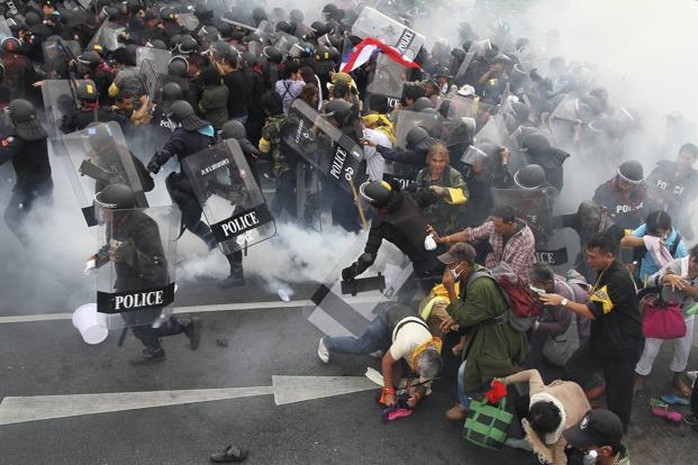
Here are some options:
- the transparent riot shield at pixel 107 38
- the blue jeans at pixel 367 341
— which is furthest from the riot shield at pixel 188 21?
the blue jeans at pixel 367 341

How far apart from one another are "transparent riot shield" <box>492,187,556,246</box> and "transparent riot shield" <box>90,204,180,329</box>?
9.40 ft

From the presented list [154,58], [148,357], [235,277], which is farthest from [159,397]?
[154,58]

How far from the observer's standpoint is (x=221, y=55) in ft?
26.3

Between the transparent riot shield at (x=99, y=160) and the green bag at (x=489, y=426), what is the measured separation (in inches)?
139

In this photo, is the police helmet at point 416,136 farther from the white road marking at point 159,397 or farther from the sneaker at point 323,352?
the white road marking at point 159,397

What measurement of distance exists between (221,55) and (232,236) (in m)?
3.73

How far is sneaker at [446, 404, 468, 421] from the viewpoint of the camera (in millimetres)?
4438

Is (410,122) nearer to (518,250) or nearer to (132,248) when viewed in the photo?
(518,250)

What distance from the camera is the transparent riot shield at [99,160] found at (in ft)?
17.9

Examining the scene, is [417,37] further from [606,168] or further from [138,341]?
[138,341]

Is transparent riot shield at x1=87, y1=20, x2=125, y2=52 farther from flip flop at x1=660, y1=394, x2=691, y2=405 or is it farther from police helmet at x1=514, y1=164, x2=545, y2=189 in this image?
flip flop at x1=660, y1=394, x2=691, y2=405

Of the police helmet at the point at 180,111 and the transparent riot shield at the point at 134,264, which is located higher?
the police helmet at the point at 180,111

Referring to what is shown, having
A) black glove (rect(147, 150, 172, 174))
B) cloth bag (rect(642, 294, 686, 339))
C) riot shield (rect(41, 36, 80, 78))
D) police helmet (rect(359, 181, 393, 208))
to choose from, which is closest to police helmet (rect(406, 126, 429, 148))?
police helmet (rect(359, 181, 393, 208))

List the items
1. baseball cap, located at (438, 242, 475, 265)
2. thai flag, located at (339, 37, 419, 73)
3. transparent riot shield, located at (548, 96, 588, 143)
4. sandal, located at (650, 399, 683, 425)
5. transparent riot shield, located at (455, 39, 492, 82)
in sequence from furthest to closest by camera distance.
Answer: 1. transparent riot shield, located at (455, 39, 492, 82)
2. thai flag, located at (339, 37, 419, 73)
3. transparent riot shield, located at (548, 96, 588, 143)
4. sandal, located at (650, 399, 683, 425)
5. baseball cap, located at (438, 242, 475, 265)
